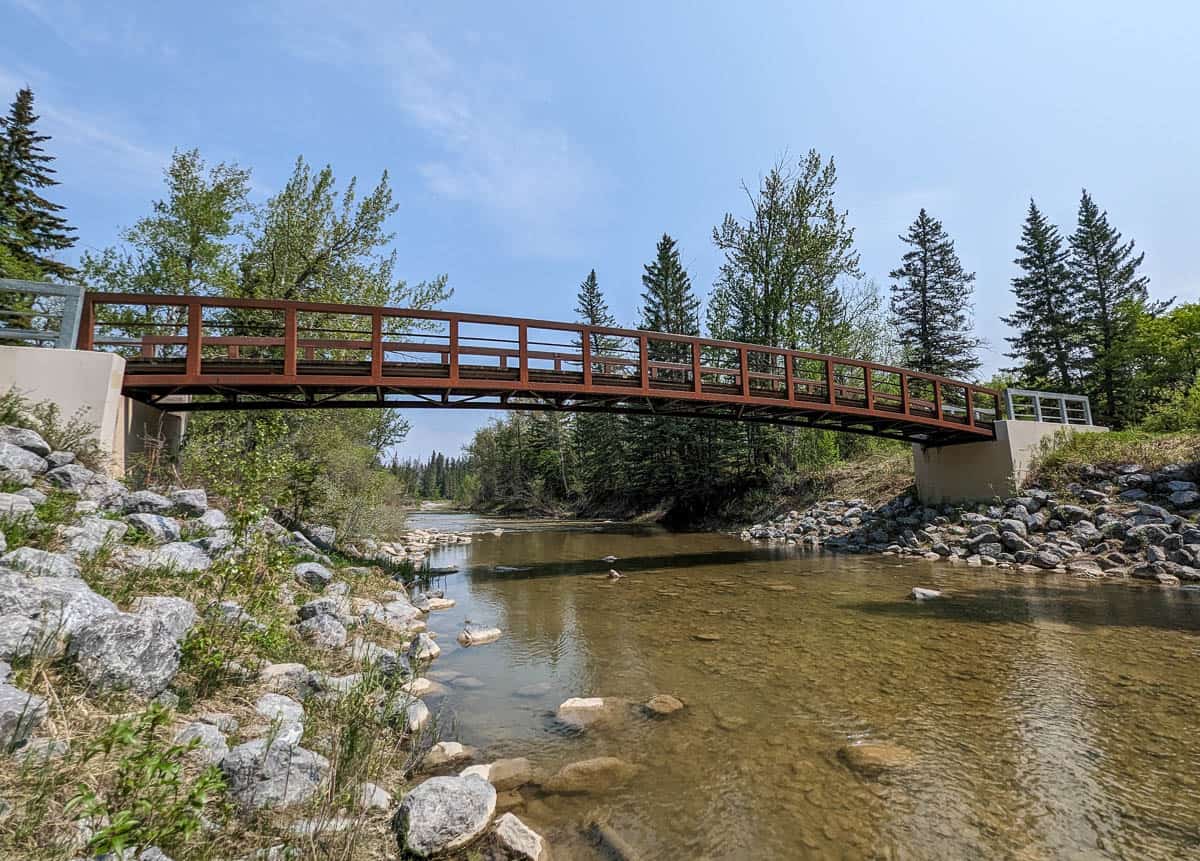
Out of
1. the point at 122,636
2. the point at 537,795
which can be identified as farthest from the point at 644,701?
the point at 122,636

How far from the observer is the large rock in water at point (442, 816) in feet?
9.19

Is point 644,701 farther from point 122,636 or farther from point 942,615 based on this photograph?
point 942,615

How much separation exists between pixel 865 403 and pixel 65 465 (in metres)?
18.7

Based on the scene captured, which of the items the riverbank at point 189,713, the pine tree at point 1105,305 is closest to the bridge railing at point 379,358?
the riverbank at point 189,713

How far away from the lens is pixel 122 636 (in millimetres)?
3324

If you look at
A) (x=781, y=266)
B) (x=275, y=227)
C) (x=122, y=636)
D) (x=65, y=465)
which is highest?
(x=781, y=266)

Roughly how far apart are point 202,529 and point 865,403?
17.4m

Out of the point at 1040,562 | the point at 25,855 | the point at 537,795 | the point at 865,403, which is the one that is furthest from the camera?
the point at 865,403

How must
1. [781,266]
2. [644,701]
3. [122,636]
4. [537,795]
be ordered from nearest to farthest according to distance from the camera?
→ 1. [122,636]
2. [537,795]
3. [644,701]
4. [781,266]

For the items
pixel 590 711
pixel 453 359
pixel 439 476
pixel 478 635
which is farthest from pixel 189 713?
pixel 439 476

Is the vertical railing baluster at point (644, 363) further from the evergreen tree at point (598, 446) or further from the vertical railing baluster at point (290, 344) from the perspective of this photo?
the evergreen tree at point (598, 446)

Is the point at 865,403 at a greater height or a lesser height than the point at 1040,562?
greater

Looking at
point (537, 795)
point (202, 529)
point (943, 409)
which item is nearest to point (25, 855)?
point (537, 795)

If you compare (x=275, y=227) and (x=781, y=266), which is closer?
(x=275, y=227)
